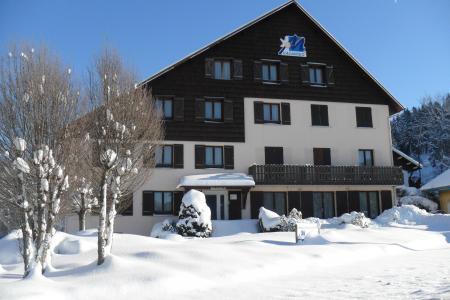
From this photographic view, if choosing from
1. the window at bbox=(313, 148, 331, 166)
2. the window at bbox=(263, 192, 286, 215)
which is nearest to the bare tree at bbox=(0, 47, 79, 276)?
the window at bbox=(263, 192, 286, 215)

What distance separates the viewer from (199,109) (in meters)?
29.4

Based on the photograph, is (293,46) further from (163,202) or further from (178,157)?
(163,202)

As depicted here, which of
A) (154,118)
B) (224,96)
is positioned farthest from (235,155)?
(154,118)

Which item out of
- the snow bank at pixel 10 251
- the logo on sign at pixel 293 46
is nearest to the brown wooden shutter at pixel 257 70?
the logo on sign at pixel 293 46

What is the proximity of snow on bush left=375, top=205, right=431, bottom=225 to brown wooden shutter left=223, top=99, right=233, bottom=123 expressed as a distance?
10.7 metres

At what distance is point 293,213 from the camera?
25734 millimetres

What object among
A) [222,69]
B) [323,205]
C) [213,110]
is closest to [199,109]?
[213,110]

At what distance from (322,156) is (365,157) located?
3.19m

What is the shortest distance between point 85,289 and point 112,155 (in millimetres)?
3810

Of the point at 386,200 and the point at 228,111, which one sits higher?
the point at 228,111

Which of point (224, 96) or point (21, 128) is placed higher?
point (224, 96)

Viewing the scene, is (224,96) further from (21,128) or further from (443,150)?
(443,150)

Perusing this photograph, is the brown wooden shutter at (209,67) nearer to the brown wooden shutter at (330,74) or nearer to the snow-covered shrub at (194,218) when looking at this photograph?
the brown wooden shutter at (330,74)

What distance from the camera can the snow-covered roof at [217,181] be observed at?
88.8 feet
